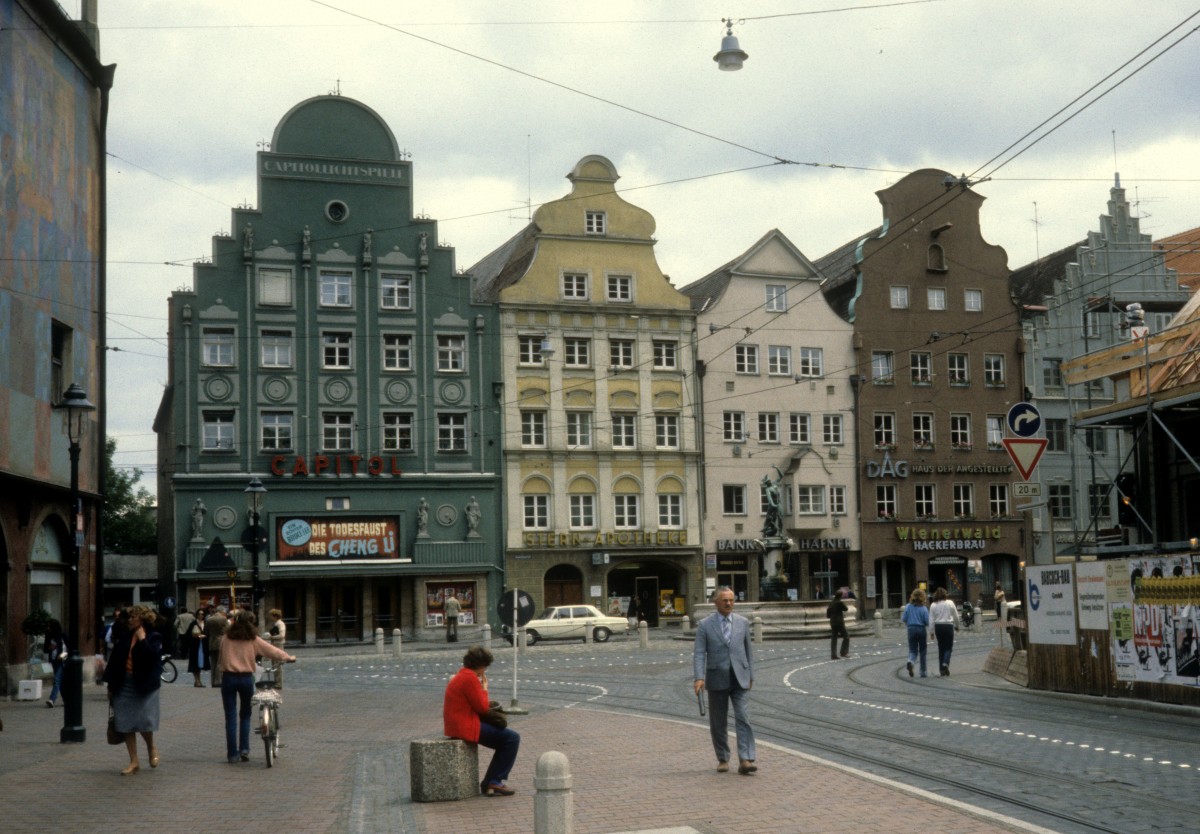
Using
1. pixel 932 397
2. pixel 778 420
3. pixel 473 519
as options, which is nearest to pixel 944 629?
pixel 473 519

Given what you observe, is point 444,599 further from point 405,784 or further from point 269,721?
point 405,784

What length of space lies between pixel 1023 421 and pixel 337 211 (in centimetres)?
3811

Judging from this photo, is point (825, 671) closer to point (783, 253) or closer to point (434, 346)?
point (434, 346)

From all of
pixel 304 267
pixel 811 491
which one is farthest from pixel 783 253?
pixel 304 267

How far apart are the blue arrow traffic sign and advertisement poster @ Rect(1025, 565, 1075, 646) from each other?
2515 mm

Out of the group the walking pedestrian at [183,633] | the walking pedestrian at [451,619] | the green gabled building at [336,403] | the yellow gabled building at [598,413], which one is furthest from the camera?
the yellow gabled building at [598,413]

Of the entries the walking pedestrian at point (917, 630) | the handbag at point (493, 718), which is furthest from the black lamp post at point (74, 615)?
the walking pedestrian at point (917, 630)

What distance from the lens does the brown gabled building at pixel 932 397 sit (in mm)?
60406

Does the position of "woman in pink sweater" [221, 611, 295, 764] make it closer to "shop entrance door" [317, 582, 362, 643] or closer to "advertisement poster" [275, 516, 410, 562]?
"advertisement poster" [275, 516, 410, 562]

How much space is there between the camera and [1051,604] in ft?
71.5

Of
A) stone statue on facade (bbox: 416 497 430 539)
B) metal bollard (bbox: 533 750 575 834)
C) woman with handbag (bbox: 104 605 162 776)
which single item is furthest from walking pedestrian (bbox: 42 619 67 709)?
stone statue on facade (bbox: 416 497 430 539)

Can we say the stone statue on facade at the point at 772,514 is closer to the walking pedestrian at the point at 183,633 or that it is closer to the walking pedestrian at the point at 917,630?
the walking pedestrian at the point at 183,633

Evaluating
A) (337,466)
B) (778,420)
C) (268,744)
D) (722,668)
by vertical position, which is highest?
(778,420)

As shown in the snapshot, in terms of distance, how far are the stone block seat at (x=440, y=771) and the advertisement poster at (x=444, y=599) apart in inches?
1617
